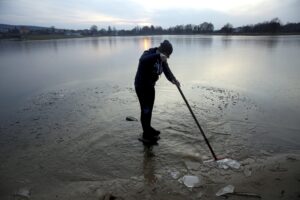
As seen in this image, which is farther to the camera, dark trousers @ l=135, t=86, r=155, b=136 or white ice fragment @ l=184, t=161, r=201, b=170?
dark trousers @ l=135, t=86, r=155, b=136

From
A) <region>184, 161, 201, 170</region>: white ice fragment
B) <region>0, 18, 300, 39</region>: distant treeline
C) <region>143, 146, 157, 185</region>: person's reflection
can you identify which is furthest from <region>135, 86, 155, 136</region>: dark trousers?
<region>0, 18, 300, 39</region>: distant treeline

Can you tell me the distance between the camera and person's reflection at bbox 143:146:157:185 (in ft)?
13.4

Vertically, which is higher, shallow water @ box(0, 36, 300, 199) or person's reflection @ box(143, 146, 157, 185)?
shallow water @ box(0, 36, 300, 199)

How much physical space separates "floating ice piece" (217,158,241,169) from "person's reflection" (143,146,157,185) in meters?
1.20

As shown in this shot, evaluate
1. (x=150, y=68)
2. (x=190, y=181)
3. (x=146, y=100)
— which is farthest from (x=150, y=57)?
(x=190, y=181)

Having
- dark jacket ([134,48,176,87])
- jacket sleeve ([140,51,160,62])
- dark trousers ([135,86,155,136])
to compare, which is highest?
jacket sleeve ([140,51,160,62])

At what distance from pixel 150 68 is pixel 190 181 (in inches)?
87.0

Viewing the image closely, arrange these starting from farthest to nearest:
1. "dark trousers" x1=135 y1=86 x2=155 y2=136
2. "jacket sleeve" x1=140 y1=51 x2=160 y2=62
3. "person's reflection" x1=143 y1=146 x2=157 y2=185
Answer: "dark trousers" x1=135 y1=86 x2=155 y2=136 < "jacket sleeve" x1=140 y1=51 x2=160 y2=62 < "person's reflection" x1=143 y1=146 x2=157 y2=185

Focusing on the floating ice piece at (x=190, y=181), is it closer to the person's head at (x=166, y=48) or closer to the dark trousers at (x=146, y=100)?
the dark trousers at (x=146, y=100)

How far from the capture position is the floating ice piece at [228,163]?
14.3 feet

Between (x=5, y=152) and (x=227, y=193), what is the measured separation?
Result: 4.30 metres

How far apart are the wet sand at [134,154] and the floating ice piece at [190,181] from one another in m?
0.07

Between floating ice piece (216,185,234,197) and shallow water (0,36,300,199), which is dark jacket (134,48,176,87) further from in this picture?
floating ice piece (216,185,234,197)

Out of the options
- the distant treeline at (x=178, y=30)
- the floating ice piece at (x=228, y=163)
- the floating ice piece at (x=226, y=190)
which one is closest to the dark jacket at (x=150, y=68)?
the floating ice piece at (x=228, y=163)
